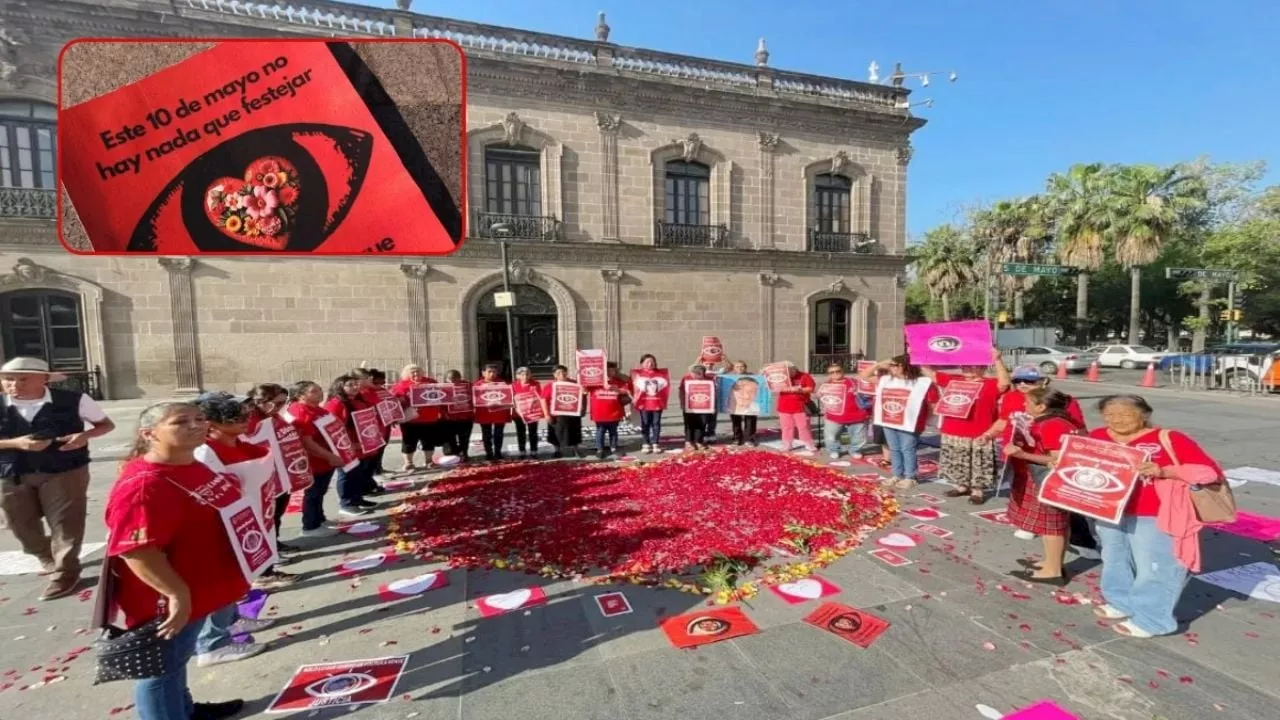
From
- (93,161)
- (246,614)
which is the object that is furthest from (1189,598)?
(93,161)

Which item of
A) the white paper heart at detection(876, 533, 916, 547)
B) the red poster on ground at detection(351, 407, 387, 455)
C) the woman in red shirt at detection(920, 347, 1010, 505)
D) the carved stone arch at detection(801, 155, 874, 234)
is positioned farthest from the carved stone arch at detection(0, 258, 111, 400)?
the carved stone arch at detection(801, 155, 874, 234)

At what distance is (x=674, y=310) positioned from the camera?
711 inches

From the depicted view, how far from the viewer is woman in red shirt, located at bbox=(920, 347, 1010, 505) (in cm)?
607

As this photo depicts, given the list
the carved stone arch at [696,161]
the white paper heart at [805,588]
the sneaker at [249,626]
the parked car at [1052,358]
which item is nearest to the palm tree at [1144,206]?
the parked car at [1052,358]

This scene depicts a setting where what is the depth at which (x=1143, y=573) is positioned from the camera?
3400 mm

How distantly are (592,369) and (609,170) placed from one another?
10311 millimetres

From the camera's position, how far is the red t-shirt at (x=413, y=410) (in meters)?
8.05

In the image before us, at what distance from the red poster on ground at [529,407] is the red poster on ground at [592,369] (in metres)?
0.78

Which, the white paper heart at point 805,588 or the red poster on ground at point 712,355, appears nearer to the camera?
the white paper heart at point 805,588

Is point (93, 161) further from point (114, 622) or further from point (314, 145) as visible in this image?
point (114, 622)

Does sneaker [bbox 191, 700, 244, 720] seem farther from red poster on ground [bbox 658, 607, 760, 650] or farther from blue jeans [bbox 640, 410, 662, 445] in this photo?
blue jeans [bbox 640, 410, 662, 445]

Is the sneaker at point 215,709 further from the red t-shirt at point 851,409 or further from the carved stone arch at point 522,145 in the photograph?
the carved stone arch at point 522,145

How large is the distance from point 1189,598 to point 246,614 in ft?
21.8

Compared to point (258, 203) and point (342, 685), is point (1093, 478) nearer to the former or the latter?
point (342, 685)
